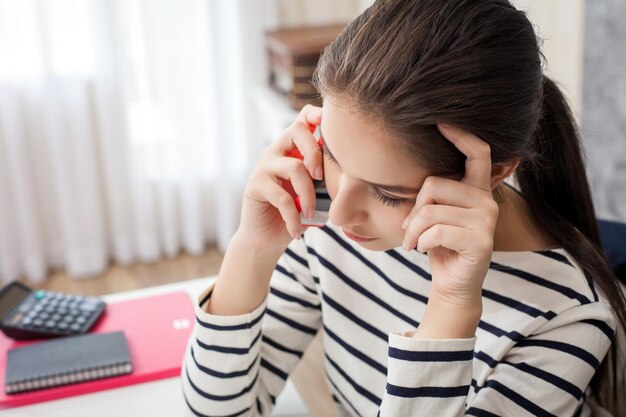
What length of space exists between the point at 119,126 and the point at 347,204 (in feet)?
6.32

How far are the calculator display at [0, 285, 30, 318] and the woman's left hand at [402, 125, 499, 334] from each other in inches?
23.6

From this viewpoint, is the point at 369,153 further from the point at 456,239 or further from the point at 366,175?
the point at 456,239

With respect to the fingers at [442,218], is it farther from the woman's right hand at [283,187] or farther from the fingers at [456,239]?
the woman's right hand at [283,187]

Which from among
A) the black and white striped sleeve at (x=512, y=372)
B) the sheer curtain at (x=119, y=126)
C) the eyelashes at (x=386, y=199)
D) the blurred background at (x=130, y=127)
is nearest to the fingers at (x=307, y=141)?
the eyelashes at (x=386, y=199)

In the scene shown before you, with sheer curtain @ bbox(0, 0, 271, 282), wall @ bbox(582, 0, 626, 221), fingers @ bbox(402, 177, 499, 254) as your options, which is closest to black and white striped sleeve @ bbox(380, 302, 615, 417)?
fingers @ bbox(402, 177, 499, 254)

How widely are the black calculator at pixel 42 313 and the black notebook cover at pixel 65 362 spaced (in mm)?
30

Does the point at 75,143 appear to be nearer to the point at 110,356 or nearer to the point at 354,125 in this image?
the point at 110,356

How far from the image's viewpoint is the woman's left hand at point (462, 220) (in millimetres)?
738

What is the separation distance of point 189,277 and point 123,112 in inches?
24.1

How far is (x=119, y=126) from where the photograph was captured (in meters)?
2.55

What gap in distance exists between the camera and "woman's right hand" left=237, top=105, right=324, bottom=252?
2.85 ft

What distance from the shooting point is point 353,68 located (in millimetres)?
752

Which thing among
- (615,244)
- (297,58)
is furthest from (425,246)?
(297,58)

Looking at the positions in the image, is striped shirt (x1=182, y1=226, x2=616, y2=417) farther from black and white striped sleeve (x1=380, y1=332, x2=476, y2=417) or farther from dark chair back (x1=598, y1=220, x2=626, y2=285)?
dark chair back (x1=598, y1=220, x2=626, y2=285)
